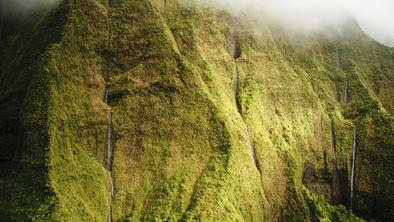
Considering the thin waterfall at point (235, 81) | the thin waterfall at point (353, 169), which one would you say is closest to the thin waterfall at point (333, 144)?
the thin waterfall at point (353, 169)

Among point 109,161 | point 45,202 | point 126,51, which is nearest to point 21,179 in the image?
point 45,202

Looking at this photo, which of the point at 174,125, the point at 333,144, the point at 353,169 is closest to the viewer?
the point at 174,125

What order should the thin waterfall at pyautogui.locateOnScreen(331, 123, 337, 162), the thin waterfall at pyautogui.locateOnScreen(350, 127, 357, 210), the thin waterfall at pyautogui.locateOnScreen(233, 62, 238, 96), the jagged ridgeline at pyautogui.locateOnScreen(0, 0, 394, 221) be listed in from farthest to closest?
the thin waterfall at pyautogui.locateOnScreen(331, 123, 337, 162) → the thin waterfall at pyautogui.locateOnScreen(233, 62, 238, 96) → the thin waterfall at pyautogui.locateOnScreen(350, 127, 357, 210) → the jagged ridgeline at pyautogui.locateOnScreen(0, 0, 394, 221)

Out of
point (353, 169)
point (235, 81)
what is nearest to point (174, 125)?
point (235, 81)

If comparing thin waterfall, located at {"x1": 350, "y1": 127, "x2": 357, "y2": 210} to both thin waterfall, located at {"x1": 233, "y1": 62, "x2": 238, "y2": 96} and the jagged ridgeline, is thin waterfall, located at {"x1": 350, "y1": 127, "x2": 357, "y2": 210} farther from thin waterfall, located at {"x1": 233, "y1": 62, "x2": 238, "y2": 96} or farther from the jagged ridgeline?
thin waterfall, located at {"x1": 233, "y1": 62, "x2": 238, "y2": 96}

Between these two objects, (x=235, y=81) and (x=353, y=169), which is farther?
(x=235, y=81)

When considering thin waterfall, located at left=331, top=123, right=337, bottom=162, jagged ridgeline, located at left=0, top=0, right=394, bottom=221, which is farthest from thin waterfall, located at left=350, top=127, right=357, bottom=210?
thin waterfall, located at left=331, top=123, right=337, bottom=162

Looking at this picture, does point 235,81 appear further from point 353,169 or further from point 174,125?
point 353,169

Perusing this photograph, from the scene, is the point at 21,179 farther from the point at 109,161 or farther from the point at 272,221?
the point at 272,221
